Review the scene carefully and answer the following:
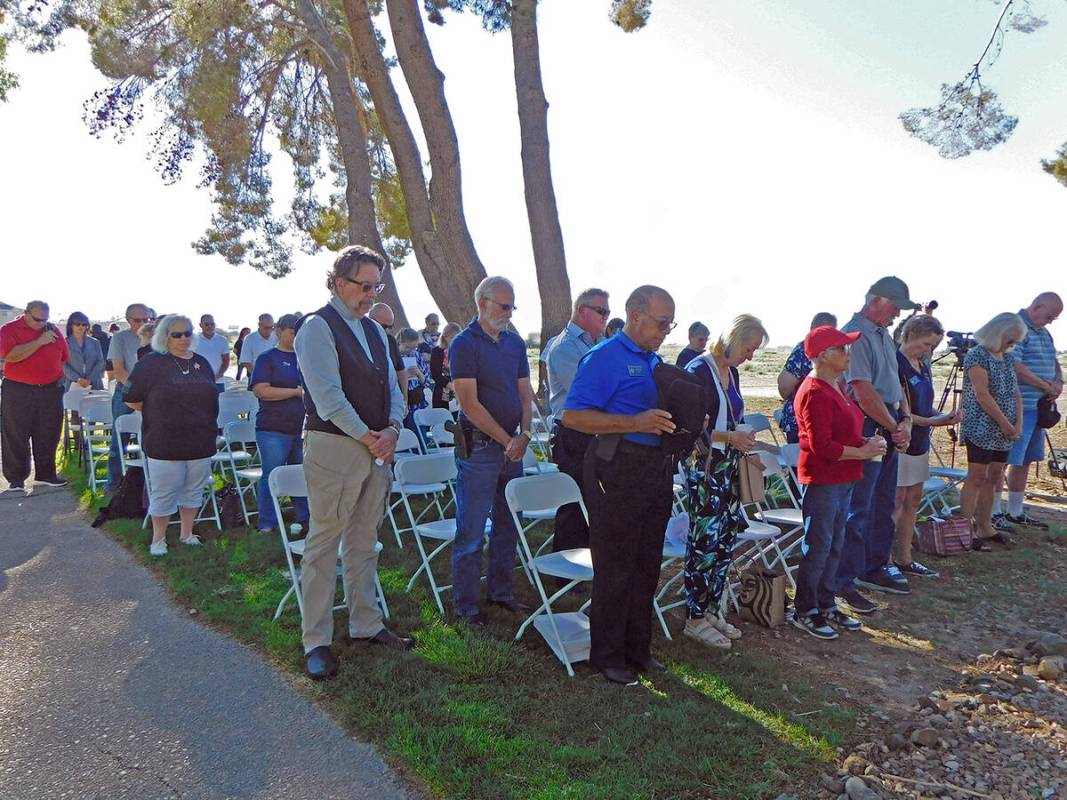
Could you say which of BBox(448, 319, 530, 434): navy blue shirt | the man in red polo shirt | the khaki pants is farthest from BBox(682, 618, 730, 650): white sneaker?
the man in red polo shirt

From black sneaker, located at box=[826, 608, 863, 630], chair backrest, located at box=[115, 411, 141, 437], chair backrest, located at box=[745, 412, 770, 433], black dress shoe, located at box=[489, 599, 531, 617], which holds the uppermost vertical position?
chair backrest, located at box=[745, 412, 770, 433]

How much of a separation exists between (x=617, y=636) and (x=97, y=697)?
2.42 meters

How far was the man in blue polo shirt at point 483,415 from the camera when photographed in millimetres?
4078

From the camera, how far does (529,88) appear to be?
9727mm

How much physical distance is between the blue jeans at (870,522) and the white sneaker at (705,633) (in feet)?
4.06

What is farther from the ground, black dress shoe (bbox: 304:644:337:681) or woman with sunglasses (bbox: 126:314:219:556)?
woman with sunglasses (bbox: 126:314:219:556)

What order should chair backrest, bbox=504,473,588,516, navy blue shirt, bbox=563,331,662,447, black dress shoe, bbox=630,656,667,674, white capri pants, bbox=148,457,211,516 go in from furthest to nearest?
white capri pants, bbox=148,457,211,516, chair backrest, bbox=504,473,588,516, black dress shoe, bbox=630,656,667,674, navy blue shirt, bbox=563,331,662,447

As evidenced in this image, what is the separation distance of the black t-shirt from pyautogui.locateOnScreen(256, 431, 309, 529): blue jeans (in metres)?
0.55

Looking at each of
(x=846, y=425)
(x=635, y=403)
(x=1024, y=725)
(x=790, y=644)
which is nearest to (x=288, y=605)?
(x=635, y=403)

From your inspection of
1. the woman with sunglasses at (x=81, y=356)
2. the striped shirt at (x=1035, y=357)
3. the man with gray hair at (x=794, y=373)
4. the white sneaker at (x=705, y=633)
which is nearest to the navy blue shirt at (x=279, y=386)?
the white sneaker at (x=705, y=633)

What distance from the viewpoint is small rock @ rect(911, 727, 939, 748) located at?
10.1 feet

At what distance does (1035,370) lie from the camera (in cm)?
660

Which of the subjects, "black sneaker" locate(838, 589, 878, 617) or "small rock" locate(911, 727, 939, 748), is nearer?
"small rock" locate(911, 727, 939, 748)

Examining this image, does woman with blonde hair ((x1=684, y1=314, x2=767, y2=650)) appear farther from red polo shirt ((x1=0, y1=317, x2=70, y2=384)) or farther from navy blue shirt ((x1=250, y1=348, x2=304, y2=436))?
red polo shirt ((x1=0, y1=317, x2=70, y2=384))
